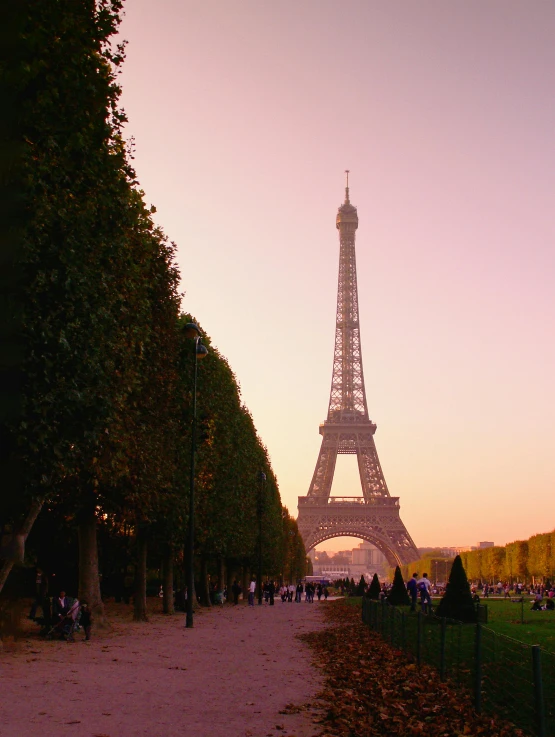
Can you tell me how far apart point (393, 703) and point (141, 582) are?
2457cm

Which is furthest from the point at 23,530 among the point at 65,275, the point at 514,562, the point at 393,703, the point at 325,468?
the point at 514,562

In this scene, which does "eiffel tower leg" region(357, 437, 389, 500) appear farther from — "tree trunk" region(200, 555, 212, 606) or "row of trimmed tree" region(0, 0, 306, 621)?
"row of trimmed tree" region(0, 0, 306, 621)

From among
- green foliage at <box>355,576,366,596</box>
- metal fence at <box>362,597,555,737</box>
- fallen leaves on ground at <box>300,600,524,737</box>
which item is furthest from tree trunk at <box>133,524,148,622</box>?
green foliage at <box>355,576,366,596</box>

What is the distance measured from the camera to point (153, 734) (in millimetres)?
10570

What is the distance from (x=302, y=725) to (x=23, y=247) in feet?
34.3

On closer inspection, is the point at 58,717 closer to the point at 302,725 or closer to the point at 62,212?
the point at 302,725

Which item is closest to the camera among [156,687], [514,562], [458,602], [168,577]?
[156,687]

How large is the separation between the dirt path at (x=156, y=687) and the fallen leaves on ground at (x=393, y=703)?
1.44ft

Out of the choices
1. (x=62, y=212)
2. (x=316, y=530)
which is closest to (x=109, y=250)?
(x=62, y=212)

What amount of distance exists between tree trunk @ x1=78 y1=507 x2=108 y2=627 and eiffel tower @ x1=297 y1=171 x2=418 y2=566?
3635 inches

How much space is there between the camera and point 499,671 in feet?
38.9

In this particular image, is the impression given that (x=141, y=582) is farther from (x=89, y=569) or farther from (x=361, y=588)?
(x=361, y=588)

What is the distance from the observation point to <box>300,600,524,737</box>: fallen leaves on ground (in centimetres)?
1084

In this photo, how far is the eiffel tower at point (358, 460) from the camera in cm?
12194
